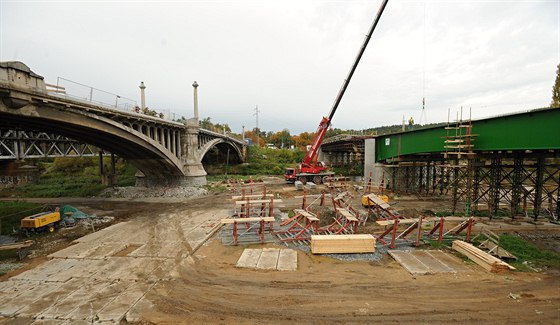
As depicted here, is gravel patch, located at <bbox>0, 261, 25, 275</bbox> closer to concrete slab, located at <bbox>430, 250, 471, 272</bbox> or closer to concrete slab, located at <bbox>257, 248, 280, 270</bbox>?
concrete slab, located at <bbox>257, 248, 280, 270</bbox>

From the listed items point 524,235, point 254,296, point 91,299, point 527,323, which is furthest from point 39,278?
point 524,235

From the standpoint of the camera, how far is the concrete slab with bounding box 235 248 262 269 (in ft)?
32.4

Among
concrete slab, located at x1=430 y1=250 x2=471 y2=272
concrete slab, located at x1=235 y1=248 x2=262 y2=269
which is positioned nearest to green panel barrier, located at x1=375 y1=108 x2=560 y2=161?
concrete slab, located at x1=430 y1=250 x2=471 y2=272

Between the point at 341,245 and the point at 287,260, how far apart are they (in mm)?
2514

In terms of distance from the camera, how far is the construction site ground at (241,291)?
22.1 ft

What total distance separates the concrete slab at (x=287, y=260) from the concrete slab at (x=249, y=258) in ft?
3.13

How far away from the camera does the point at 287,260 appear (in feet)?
33.7

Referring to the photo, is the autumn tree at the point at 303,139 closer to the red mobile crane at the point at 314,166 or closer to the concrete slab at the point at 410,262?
the red mobile crane at the point at 314,166

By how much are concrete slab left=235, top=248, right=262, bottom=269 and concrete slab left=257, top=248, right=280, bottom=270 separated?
0.18 meters

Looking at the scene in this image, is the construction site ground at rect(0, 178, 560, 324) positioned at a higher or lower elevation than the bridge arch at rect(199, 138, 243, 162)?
lower

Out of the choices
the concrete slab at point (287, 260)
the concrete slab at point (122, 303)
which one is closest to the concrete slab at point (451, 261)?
the concrete slab at point (287, 260)

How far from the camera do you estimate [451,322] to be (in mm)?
6430

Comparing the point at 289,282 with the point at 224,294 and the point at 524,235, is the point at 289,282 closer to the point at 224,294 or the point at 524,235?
the point at 224,294

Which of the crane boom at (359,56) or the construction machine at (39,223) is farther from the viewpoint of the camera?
the crane boom at (359,56)
